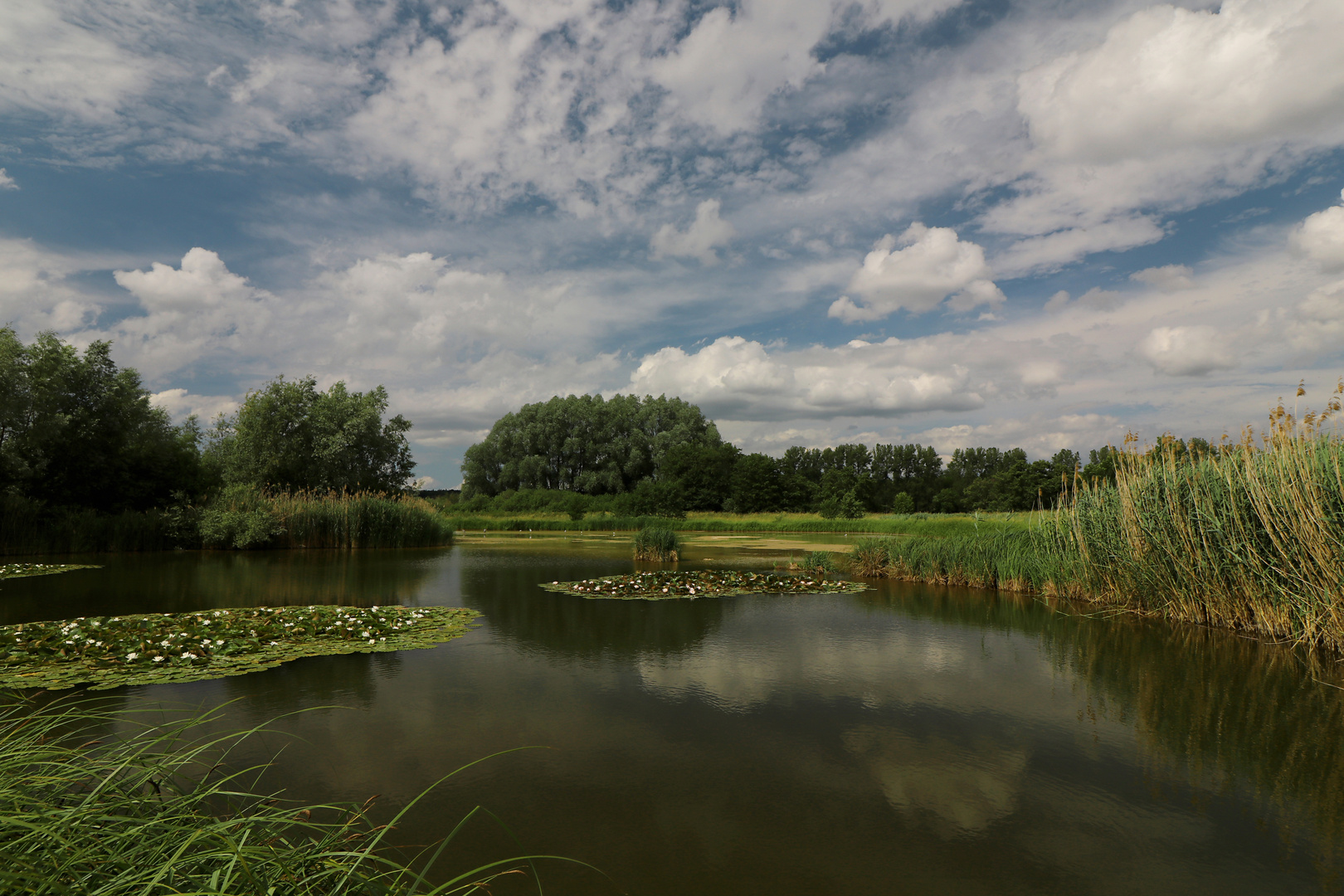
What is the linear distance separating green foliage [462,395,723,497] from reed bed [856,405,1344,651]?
4780 centimetres

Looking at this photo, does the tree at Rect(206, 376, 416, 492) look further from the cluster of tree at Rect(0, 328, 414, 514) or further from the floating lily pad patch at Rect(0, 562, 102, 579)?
the floating lily pad patch at Rect(0, 562, 102, 579)

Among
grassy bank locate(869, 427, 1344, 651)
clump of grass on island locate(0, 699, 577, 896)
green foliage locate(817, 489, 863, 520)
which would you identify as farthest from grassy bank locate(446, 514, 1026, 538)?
clump of grass on island locate(0, 699, 577, 896)

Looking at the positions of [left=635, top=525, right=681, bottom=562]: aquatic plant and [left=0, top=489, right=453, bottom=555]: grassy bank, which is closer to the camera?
[left=0, top=489, right=453, bottom=555]: grassy bank

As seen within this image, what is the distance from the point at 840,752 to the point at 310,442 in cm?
3436

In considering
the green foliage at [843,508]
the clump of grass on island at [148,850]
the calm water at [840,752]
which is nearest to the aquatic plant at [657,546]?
the calm water at [840,752]

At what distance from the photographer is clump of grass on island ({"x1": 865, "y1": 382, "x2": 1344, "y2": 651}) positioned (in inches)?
298

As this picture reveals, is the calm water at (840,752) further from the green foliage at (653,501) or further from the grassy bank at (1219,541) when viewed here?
the green foliage at (653,501)

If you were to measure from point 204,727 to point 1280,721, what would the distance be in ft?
29.9

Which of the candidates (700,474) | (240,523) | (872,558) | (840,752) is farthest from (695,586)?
(700,474)

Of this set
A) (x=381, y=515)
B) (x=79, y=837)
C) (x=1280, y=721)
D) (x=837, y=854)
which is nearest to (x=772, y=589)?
(x=1280, y=721)

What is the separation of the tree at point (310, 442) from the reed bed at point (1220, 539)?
30555 millimetres

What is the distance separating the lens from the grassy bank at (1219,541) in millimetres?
7570

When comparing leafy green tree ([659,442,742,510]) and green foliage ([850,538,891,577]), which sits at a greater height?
leafy green tree ([659,442,742,510])

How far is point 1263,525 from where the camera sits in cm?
829
